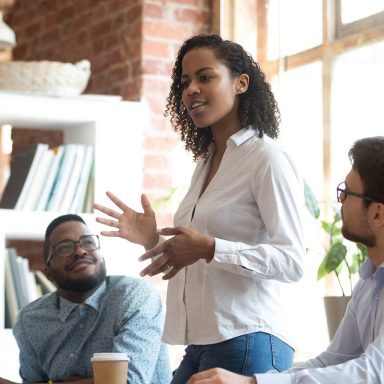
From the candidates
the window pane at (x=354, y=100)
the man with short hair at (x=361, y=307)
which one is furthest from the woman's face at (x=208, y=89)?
the window pane at (x=354, y=100)

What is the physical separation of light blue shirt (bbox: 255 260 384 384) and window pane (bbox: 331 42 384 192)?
1.53 meters

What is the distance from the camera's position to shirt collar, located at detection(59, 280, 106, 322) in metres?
2.92

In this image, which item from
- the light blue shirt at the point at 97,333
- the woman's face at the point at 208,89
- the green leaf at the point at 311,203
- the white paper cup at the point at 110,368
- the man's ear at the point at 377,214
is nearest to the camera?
the man's ear at the point at 377,214

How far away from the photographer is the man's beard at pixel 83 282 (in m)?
2.96

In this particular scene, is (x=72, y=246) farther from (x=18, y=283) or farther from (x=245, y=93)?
(x=245, y=93)

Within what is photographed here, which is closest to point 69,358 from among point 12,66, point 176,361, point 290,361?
point 290,361

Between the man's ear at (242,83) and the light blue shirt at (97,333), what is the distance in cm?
79

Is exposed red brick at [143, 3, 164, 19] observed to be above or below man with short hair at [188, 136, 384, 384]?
above

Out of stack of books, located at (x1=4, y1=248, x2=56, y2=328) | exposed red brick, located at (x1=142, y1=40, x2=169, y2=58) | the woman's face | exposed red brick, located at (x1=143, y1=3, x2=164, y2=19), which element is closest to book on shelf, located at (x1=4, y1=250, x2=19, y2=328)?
stack of books, located at (x1=4, y1=248, x2=56, y2=328)

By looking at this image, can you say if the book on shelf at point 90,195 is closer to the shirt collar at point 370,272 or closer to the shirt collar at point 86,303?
the shirt collar at point 86,303

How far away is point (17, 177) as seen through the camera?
394 cm

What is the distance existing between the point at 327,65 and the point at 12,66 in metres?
1.21

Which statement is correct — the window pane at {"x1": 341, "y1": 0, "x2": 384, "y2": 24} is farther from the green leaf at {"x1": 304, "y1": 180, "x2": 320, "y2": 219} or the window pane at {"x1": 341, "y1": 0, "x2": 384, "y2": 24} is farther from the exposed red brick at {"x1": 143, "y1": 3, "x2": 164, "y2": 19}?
the exposed red brick at {"x1": 143, "y1": 3, "x2": 164, "y2": 19}

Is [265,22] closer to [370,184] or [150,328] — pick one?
[150,328]
